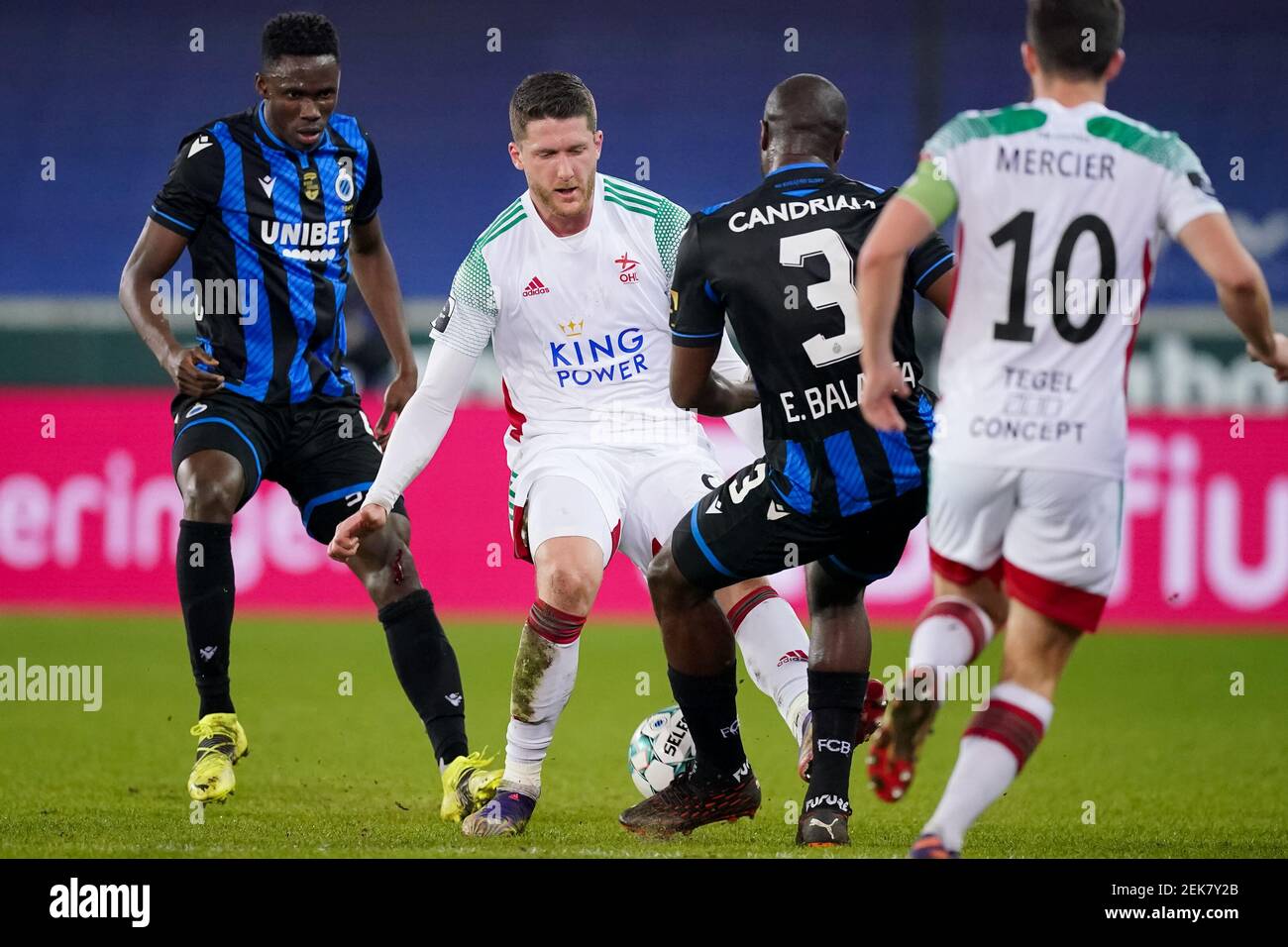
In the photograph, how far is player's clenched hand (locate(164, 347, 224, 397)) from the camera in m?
5.44

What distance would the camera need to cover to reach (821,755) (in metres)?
4.70

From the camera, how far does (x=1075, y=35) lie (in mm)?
3809

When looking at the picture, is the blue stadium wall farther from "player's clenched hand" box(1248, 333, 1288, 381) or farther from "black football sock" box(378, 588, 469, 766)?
"player's clenched hand" box(1248, 333, 1288, 381)

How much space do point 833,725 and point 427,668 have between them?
4.85 feet

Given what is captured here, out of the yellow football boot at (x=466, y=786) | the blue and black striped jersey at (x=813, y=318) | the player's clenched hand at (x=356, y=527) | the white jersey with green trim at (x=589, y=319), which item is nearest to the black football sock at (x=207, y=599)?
the player's clenched hand at (x=356, y=527)

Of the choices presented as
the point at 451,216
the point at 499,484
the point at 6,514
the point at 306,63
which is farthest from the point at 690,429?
the point at 451,216

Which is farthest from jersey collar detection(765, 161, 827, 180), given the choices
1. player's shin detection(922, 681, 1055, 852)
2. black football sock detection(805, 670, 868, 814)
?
player's shin detection(922, 681, 1055, 852)

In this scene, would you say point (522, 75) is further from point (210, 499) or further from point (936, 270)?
point (936, 270)

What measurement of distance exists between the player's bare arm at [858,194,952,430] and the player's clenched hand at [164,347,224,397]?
8.39 ft

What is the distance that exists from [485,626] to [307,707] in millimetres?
3000

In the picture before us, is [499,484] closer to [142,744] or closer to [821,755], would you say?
[142,744]

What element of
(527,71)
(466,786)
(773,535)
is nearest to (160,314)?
(466,786)

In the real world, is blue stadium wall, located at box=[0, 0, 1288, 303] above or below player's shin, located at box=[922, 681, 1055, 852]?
above

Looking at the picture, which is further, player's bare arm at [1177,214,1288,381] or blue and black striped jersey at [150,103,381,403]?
blue and black striped jersey at [150,103,381,403]
